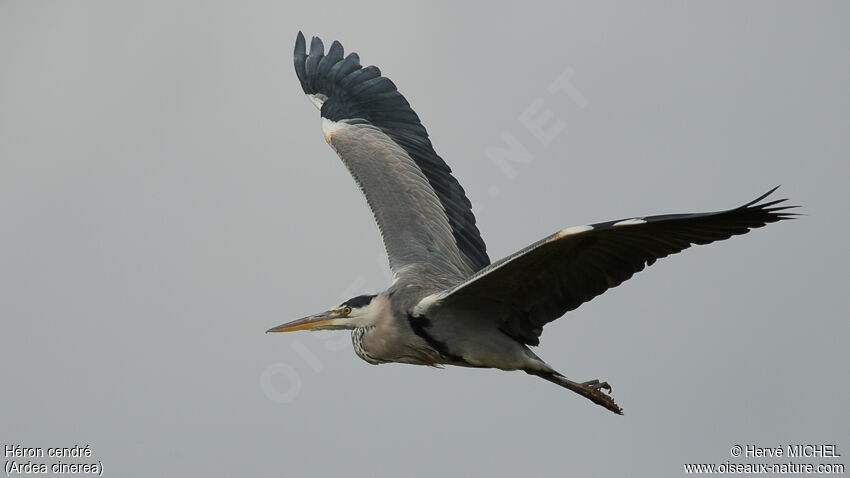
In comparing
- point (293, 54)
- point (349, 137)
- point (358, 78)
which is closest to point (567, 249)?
point (349, 137)

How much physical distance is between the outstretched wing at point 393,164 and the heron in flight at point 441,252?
0.01 m

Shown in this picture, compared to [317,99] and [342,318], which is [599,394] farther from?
[317,99]

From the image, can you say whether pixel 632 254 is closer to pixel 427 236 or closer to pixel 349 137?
pixel 427 236

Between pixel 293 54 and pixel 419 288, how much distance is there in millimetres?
4554

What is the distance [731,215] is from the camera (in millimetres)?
7098

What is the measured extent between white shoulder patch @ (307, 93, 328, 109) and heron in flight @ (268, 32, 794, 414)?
0.05 ft

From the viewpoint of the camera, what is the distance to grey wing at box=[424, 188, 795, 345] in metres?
7.21

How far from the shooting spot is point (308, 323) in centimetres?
966

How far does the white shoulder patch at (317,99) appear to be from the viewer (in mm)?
12539

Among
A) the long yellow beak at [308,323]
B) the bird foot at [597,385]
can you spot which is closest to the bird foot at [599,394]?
the bird foot at [597,385]

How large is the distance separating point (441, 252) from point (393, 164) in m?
1.29

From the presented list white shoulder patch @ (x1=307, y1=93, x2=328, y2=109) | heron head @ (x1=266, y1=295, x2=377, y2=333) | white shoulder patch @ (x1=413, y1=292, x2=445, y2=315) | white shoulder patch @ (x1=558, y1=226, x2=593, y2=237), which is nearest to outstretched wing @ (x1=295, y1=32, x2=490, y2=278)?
white shoulder patch @ (x1=307, y1=93, x2=328, y2=109)

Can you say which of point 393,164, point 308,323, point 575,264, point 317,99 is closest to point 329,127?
point 317,99

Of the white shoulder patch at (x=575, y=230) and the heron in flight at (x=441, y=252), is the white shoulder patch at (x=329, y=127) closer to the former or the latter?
the heron in flight at (x=441, y=252)
